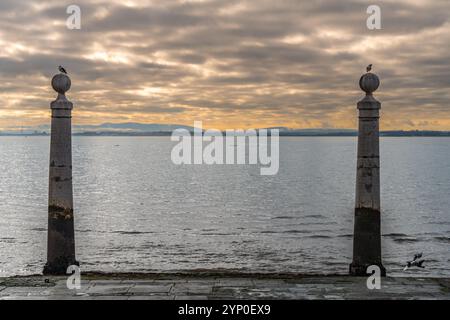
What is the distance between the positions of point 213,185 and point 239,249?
44497 millimetres

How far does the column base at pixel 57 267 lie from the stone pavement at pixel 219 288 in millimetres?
622

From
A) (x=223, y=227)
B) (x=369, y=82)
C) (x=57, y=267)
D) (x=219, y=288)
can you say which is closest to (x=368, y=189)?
(x=369, y=82)

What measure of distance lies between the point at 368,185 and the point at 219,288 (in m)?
4.21

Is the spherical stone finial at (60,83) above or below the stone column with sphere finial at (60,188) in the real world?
above

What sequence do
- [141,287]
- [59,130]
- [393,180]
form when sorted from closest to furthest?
[141,287] < [59,130] < [393,180]

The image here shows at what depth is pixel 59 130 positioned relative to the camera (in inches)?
518

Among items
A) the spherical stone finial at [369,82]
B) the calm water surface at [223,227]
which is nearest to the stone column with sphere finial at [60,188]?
the spherical stone finial at [369,82]

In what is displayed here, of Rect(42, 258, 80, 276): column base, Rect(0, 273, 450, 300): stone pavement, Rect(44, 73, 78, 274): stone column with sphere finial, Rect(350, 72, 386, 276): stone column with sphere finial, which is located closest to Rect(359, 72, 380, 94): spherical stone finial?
Rect(350, 72, 386, 276): stone column with sphere finial

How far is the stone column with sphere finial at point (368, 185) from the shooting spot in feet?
42.8

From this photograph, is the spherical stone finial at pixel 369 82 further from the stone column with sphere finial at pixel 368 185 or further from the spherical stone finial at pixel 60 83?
the spherical stone finial at pixel 60 83

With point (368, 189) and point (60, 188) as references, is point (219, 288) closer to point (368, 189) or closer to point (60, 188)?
point (368, 189)
